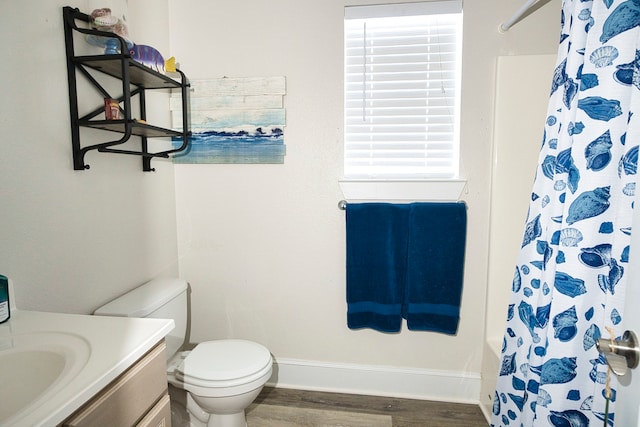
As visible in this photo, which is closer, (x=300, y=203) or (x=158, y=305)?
(x=158, y=305)

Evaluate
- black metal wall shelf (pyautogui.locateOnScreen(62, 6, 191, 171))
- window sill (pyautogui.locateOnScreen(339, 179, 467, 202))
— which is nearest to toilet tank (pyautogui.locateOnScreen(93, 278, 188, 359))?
black metal wall shelf (pyautogui.locateOnScreen(62, 6, 191, 171))

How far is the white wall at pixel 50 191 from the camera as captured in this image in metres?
1.07

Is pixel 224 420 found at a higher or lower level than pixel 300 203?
lower

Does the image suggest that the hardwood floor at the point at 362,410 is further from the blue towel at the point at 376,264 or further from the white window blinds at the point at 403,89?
the white window blinds at the point at 403,89

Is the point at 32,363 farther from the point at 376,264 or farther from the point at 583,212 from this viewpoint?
the point at 583,212

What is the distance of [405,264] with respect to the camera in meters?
1.81

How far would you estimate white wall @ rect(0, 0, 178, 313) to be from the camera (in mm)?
1067

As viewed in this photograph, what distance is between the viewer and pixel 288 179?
188 centimetres

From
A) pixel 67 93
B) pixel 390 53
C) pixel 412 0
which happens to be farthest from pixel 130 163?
pixel 412 0

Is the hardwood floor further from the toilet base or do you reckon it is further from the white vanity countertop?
the white vanity countertop

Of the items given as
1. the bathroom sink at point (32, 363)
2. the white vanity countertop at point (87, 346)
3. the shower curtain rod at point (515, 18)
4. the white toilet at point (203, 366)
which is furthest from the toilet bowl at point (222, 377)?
the shower curtain rod at point (515, 18)

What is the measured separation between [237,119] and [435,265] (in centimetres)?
129

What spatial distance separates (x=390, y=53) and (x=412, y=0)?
0.26m

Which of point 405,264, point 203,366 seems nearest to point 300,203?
point 405,264
